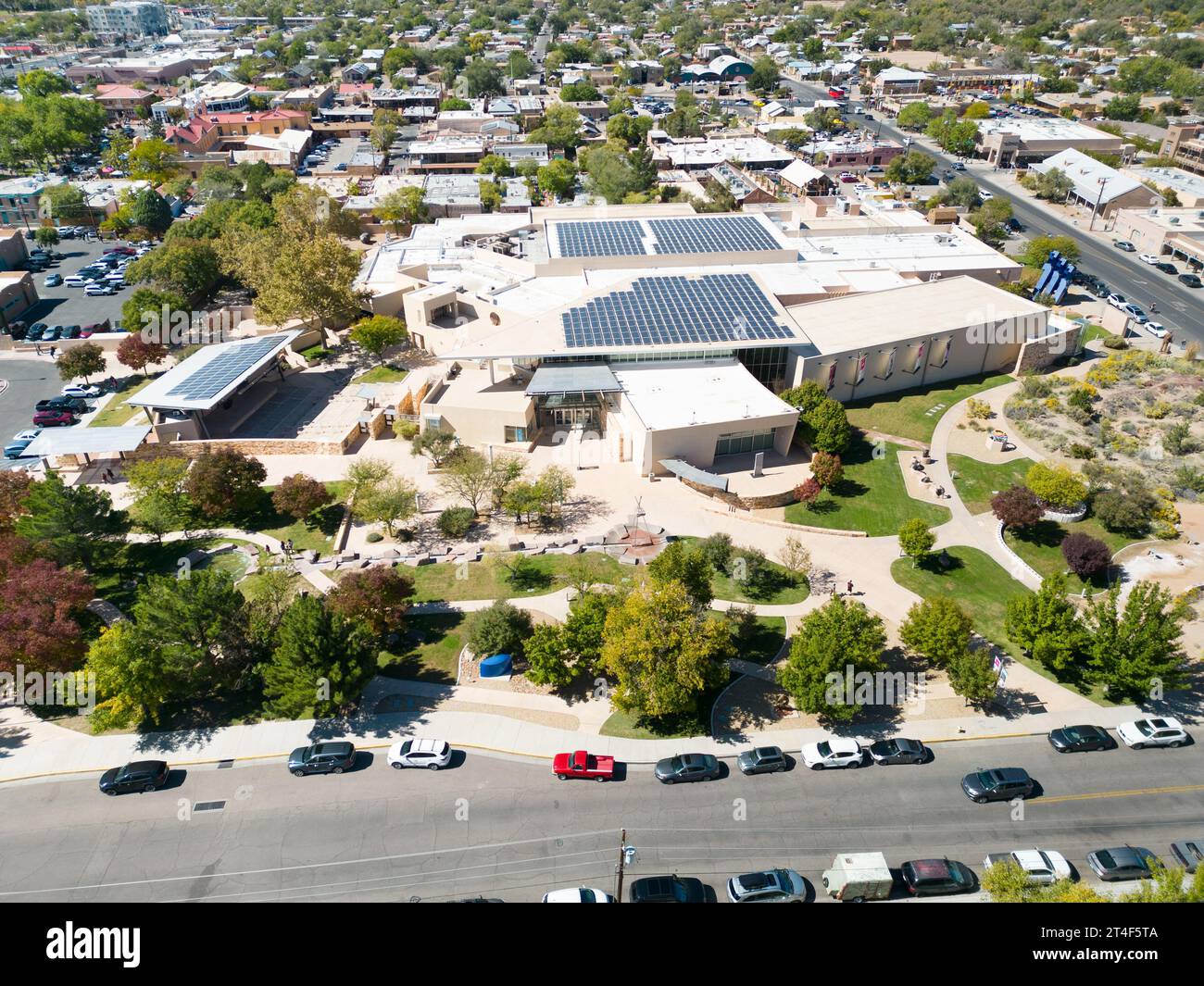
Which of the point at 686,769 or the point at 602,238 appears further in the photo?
the point at 602,238

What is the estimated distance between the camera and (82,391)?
75.4 m

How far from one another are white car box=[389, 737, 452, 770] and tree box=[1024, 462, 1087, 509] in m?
45.7

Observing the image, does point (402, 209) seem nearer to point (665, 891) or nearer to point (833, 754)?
point (833, 754)

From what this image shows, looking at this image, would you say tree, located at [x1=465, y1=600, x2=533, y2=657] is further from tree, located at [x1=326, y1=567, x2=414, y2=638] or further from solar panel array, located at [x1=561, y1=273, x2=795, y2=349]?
solar panel array, located at [x1=561, y1=273, x2=795, y2=349]

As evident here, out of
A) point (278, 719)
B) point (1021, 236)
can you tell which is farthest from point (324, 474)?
point (1021, 236)

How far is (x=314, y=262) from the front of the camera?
259 feet

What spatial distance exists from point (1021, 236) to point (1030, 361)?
48144 millimetres

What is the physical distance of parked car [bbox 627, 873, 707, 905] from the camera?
31.9m

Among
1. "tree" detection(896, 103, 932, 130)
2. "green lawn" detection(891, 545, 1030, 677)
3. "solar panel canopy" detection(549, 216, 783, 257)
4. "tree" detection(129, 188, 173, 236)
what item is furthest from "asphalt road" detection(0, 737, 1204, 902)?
"tree" detection(896, 103, 932, 130)

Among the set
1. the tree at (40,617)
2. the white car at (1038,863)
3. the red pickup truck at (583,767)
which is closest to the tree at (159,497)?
the tree at (40,617)

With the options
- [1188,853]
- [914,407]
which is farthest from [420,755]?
[914,407]

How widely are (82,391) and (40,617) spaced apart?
4405 cm
